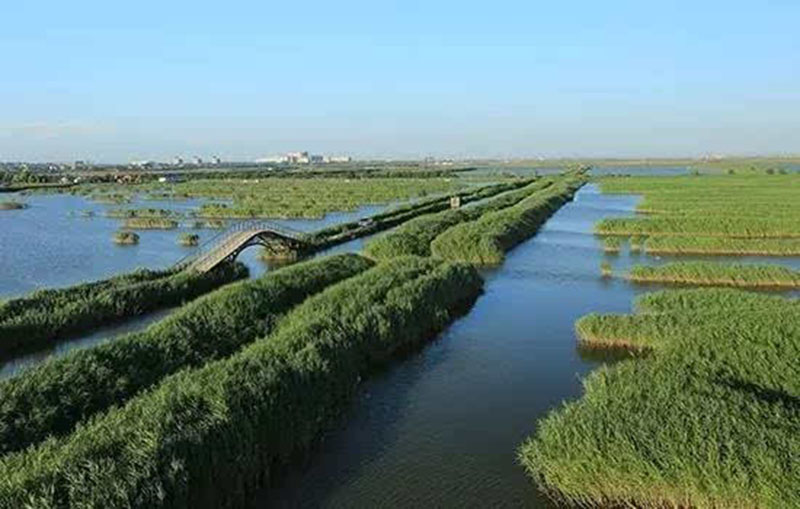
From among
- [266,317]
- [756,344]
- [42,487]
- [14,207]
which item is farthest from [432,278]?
[14,207]

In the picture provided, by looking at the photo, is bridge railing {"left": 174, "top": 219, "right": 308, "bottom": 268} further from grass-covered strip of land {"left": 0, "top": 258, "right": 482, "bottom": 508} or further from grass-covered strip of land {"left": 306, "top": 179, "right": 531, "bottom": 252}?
grass-covered strip of land {"left": 0, "top": 258, "right": 482, "bottom": 508}

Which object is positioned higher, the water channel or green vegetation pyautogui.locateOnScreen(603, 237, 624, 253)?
the water channel

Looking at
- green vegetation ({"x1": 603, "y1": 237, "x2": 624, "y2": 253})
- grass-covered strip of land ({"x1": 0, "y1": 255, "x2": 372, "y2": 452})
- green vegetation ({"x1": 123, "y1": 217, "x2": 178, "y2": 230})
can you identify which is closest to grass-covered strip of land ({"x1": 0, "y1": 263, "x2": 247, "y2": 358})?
grass-covered strip of land ({"x1": 0, "y1": 255, "x2": 372, "y2": 452})

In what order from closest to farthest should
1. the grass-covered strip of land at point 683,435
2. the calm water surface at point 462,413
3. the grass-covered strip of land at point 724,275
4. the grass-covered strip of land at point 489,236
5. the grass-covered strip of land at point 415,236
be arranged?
1. the grass-covered strip of land at point 683,435
2. the calm water surface at point 462,413
3. the grass-covered strip of land at point 724,275
4. the grass-covered strip of land at point 415,236
5. the grass-covered strip of land at point 489,236

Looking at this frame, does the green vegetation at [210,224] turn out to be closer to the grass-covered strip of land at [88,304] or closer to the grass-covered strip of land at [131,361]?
the grass-covered strip of land at [88,304]

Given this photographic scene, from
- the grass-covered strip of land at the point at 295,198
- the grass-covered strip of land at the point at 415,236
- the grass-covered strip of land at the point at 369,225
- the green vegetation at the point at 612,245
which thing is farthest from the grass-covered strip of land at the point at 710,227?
the grass-covered strip of land at the point at 295,198
